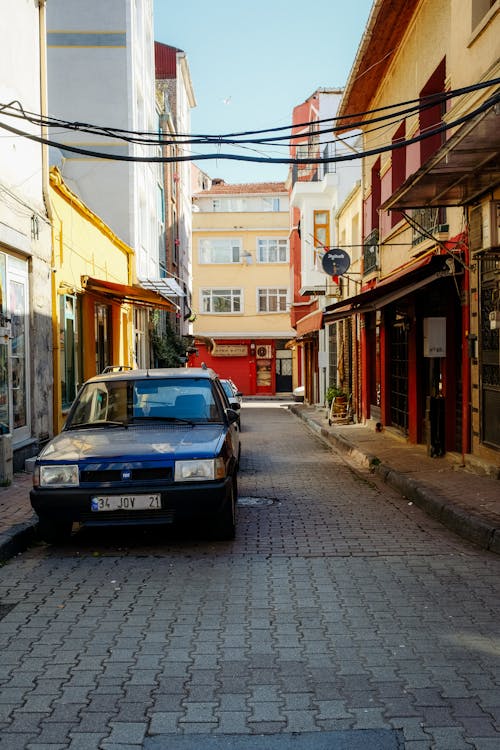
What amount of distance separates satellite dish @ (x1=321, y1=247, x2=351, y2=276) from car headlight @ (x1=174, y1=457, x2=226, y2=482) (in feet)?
47.4

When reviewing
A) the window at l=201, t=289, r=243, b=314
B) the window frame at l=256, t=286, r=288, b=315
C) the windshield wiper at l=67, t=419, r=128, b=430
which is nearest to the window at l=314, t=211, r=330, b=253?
the window frame at l=256, t=286, r=288, b=315

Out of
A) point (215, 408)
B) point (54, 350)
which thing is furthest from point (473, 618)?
point (54, 350)

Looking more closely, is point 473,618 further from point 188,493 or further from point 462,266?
point 462,266

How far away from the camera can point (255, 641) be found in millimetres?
4598

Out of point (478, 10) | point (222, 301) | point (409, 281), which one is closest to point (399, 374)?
point (409, 281)

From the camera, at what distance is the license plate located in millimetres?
6660

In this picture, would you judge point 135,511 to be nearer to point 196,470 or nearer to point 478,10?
point 196,470

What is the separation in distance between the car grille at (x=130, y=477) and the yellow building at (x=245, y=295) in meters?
44.9

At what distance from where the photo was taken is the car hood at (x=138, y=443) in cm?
681

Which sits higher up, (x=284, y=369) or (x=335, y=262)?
(x=335, y=262)

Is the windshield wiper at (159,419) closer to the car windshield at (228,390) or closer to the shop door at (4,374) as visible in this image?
the shop door at (4,374)

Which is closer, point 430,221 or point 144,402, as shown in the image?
point 144,402

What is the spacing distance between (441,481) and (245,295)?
42783 mm

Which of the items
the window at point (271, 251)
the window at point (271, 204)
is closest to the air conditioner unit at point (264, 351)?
the window at point (271, 251)
